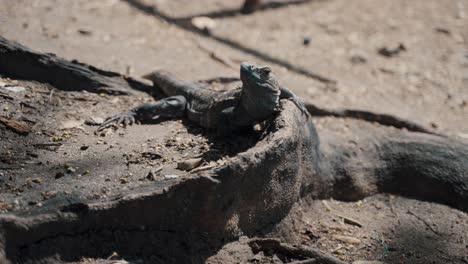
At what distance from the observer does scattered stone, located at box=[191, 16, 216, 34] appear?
28.2 feet

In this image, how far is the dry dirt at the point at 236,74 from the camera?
4.35 metres

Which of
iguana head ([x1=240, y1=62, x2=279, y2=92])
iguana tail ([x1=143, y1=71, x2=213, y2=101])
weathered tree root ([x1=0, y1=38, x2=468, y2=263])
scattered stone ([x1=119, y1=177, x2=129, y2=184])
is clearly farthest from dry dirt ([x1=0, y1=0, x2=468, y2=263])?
iguana head ([x1=240, y1=62, x2=279, y2=92])

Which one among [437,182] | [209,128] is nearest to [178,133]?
[209,128]

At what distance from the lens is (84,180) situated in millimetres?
4086

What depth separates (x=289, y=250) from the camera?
4.25m

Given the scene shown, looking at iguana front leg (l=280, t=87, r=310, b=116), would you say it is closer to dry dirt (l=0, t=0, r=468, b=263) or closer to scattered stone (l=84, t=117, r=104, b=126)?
dry dirt (l=0, t=0, r=468, b=263)

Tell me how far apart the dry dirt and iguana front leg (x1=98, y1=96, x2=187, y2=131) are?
127mm

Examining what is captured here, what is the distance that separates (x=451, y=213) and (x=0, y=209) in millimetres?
3637

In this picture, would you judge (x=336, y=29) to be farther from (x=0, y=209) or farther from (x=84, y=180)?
(x=0, y=209)

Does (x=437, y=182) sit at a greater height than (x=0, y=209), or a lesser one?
lesser

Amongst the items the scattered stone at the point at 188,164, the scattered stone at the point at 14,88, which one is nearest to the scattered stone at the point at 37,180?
the scattered stone at the point at 188,164

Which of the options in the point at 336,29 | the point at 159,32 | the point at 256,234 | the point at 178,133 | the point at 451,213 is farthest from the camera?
the point at 336,29

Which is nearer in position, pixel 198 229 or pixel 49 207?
pixel 49 207

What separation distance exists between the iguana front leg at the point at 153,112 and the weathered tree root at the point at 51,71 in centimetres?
63
